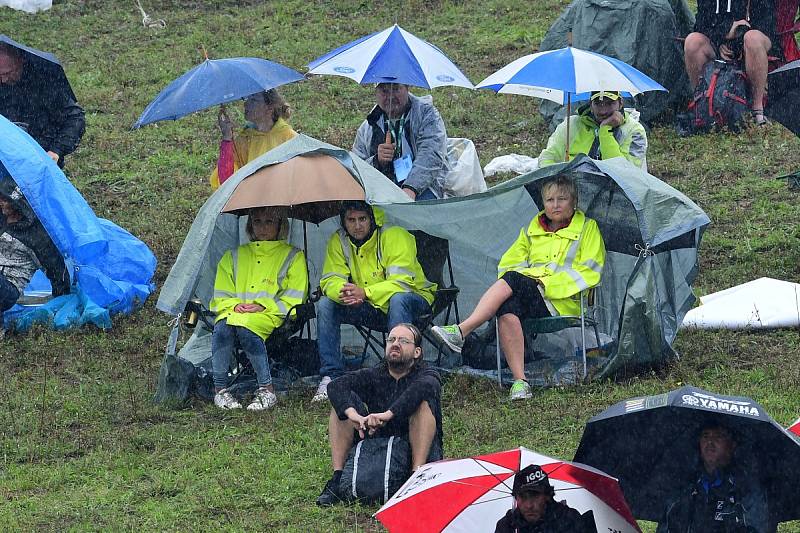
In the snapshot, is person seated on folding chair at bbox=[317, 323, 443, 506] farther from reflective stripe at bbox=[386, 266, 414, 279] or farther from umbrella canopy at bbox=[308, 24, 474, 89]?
umbrella canopy at bbox=[308, 24, 474, 89]

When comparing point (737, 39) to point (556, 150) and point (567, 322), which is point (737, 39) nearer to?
point (556, 150)

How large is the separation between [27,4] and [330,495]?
13829mm

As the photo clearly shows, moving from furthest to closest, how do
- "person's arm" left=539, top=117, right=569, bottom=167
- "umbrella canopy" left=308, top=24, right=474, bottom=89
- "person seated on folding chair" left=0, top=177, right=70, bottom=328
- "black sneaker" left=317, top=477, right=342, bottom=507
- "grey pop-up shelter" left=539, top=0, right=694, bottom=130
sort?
"grey pop-up shelter" left=539, top=0, right=694, bottom=130 < "person seated on folding chair" left=0, top=177, right=70, bottom=328 < "person's arm" left=539, top=117, right=569, bottom=167 < "umbrella canopy" left=308, top=24, right=474, bottom=89 < "black sneaker" left=317, top=477, right=342, bottom=507

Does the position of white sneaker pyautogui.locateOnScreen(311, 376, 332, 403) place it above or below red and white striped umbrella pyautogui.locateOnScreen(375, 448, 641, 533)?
below

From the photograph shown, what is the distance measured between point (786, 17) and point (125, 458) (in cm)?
813

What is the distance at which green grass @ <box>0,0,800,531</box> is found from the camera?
22.6 ft

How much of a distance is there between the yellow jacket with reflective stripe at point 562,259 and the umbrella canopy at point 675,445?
9.14 ft

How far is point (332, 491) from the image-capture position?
256 inches

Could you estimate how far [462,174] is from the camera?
9547 mm

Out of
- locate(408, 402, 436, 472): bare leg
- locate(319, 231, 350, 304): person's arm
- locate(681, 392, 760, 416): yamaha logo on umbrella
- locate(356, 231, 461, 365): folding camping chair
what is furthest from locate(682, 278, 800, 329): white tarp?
locate(681, 392, 760, 416): yamaha logo on umbrella

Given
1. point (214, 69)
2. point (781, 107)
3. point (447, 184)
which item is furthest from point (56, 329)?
point (781, 107)

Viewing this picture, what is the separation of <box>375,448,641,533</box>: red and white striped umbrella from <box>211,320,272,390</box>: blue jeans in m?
2.98

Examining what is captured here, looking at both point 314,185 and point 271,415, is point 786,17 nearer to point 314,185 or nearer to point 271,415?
point 314,185

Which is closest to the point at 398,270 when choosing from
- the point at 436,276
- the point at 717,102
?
the point at 436,276
